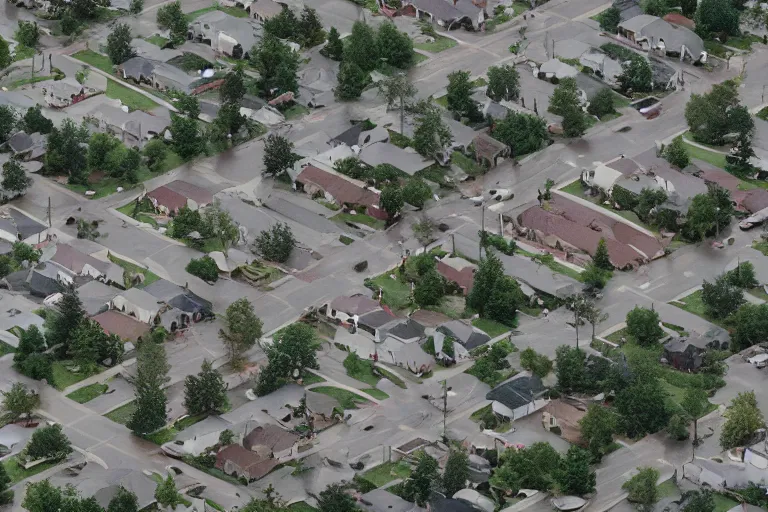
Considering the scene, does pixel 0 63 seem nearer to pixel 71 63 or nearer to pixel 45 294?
pixel 71 63

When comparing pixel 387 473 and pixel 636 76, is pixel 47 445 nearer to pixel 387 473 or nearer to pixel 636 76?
pixel 387 473

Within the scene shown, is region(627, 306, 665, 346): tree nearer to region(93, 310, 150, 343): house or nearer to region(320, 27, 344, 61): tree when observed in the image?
region(93, 310, 150, 343): house

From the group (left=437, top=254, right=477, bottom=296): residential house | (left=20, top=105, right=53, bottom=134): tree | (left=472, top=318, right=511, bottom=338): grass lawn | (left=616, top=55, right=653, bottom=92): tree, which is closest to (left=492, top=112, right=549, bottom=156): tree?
(left=616, top=55, right=653, bottom=92): tree

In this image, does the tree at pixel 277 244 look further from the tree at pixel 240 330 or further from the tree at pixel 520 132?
the tree at pixel 520 132

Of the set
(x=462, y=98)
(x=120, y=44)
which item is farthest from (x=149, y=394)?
(x=120, y=44)

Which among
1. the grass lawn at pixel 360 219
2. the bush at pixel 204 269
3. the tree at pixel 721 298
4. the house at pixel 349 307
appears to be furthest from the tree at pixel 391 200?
the tree at pixel 721 298
